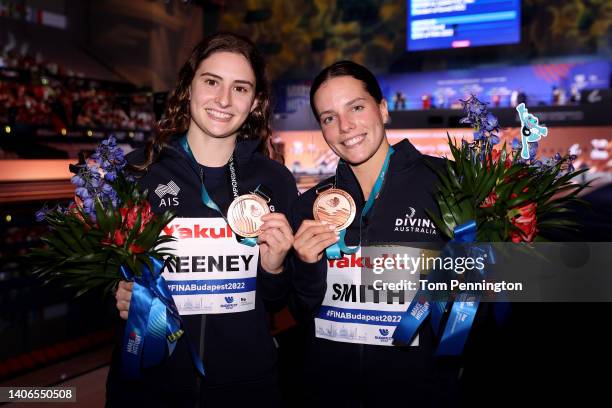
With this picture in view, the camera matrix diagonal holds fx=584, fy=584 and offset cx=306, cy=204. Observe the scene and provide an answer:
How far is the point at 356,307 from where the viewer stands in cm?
201

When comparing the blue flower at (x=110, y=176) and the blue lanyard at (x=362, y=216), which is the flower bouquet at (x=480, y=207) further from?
the blue flower at (x=110, y=176)

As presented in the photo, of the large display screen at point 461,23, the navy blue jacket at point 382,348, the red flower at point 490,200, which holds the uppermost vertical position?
the large display screen at point 461,23

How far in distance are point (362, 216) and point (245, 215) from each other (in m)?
0.44

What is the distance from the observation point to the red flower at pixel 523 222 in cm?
181

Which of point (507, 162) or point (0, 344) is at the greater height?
point (507, 162)

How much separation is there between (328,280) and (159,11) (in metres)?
11.8

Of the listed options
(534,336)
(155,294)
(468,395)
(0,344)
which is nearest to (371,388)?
(155,294)

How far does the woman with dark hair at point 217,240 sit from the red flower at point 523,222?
70cm

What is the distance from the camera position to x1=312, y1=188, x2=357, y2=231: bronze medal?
1.95 metres

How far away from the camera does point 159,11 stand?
41.1ft

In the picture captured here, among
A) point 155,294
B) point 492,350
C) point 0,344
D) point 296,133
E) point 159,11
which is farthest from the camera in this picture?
point 159,11

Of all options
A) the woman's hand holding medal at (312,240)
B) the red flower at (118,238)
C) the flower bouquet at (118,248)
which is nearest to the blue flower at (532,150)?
the woman's hand holding medal at (312,240)

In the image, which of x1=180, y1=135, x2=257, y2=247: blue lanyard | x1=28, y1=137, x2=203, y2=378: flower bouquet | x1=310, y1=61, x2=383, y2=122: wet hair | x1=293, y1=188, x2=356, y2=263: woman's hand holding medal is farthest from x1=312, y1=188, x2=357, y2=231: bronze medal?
x1=28, y1=137, x2=203, y2=378: flower bouquet

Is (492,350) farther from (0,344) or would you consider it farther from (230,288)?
(0,344)
